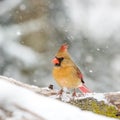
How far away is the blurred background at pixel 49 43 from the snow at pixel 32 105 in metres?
4.56

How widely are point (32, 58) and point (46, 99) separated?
4.93 metres

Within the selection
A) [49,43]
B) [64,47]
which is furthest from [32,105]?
[49,43]

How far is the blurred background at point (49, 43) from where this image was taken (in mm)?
6898

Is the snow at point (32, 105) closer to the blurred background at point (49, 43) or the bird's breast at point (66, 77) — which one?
the bird's breast at point (66, 77)

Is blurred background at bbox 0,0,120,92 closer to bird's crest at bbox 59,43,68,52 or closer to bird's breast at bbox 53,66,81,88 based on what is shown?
bird's breast at bbox 53,66,81,88

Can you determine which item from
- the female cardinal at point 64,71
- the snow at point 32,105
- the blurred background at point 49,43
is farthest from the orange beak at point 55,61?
the blurred background at point 49,43

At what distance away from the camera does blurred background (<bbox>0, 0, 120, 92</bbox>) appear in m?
6.90

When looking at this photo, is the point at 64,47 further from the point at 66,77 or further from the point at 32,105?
the point at 32,105

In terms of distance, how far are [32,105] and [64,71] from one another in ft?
2.81

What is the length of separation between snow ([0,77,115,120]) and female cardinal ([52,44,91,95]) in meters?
0.75

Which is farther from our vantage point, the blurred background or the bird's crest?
the blurred background

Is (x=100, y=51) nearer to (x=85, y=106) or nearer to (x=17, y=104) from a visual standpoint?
(x=85, y=106)

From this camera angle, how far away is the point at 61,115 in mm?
2006

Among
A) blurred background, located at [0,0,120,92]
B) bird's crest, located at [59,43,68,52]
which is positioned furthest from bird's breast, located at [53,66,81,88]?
blurred background, located at [0,0,120,92]
